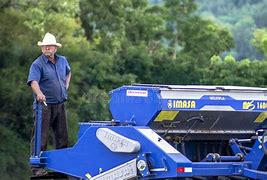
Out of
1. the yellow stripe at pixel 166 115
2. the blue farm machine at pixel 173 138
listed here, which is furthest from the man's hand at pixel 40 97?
the yellow stripe at pixel 166 115

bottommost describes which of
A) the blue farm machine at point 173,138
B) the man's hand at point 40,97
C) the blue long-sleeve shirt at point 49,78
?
the blue farm machine at point 173,138

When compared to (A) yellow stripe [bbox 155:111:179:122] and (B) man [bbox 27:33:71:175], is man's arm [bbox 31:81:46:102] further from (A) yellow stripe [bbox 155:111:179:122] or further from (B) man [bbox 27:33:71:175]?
(A) yellow stripe [bbox 155:111:179:122]

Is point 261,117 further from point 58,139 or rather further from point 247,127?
point 58,139

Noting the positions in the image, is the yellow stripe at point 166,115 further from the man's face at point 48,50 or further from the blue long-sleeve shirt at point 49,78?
the man's face at point 48,50

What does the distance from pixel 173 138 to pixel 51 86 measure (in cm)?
171

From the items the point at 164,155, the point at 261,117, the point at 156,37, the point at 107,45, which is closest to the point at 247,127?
the point at 261,117

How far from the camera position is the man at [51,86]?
1017 cm

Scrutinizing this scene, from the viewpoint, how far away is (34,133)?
10.2m

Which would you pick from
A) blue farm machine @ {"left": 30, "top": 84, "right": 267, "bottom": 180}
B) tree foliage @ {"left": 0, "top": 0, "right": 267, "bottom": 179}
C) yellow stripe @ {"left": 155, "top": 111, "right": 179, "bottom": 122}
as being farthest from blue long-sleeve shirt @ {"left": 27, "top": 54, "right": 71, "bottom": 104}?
tree foliage @ {"left": 0, "top": 0, "right": 267, "bottom": 179}

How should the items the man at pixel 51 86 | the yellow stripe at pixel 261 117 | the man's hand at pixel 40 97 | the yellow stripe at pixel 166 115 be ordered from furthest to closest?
the man at pixel 51 86, the man's hand at pixel 40 97, the yellow stripe at pixel 261 117, the yellow stripe at pixel 166 115

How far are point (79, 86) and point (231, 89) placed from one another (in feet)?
73.4

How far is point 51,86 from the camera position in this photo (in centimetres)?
1030

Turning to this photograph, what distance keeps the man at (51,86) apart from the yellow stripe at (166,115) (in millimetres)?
1625

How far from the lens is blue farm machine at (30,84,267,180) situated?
876 cm
